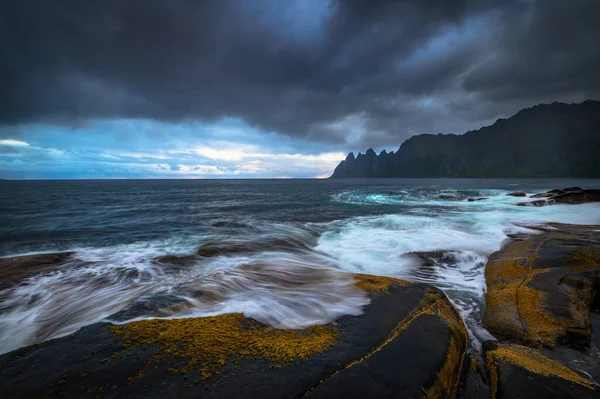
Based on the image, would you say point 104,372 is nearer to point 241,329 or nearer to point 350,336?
point 241,329

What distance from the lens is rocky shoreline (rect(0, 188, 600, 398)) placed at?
9.01ft

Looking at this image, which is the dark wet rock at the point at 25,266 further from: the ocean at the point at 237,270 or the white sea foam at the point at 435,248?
the white sea foam at the point at 435,248

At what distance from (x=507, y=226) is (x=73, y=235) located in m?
26.2

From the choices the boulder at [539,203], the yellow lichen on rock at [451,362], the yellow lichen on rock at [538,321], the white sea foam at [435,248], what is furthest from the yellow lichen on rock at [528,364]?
the boulder at [539,203]

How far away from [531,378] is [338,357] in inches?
87.9

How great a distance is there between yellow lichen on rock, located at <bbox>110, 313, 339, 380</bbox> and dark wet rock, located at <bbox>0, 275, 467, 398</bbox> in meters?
0.01

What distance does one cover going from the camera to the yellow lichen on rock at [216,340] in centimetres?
317

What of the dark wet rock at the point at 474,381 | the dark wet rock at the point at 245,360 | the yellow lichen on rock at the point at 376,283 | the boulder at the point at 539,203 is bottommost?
the boulder at the point at 539,203

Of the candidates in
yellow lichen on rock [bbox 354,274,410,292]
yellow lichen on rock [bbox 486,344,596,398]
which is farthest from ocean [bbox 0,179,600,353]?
A: yellow lichen on rock [bbox 486,344,596,398]

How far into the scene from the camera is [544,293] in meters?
5.39

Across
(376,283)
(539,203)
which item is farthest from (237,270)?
(539,203)

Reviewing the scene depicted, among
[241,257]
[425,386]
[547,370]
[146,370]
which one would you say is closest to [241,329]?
[146,370]

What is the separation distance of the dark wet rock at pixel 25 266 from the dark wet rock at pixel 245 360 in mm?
6186

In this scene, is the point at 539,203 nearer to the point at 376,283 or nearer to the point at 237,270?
the point at 376,283
